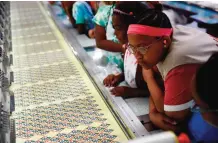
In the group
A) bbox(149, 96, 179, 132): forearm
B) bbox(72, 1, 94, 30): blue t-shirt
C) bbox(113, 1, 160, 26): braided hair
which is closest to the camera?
bbox(149, 96, 179, 132): forearm

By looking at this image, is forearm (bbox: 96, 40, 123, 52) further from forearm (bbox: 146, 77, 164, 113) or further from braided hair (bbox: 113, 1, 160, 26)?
forearm (bbox: 146, 77, 164, 113)

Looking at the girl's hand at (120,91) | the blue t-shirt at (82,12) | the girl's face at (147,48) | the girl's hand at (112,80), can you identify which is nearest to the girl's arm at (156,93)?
the girl's face at (147,48)

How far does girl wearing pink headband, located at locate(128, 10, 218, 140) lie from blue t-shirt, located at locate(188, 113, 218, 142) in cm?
7

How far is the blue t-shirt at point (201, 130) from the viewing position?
5.33 feet

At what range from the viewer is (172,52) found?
5.27 ft

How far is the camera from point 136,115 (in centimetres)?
216

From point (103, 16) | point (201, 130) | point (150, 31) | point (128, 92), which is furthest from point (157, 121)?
point (103, 16)

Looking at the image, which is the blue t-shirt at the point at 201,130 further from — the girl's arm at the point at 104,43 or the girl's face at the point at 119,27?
the girl's arm at the point at 104,43

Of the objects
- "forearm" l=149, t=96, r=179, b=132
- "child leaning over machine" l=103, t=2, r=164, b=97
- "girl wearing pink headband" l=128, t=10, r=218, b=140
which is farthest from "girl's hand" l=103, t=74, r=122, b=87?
"girl wearing pink headband" l=128, t=10, r=218, b=140

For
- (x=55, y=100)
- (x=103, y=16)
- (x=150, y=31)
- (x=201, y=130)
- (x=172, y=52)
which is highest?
(x=150, y=31)

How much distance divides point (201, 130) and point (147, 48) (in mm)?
585

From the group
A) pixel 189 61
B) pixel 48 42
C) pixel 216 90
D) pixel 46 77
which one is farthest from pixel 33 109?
pixel 48 42

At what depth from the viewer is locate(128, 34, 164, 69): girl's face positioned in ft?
5.32

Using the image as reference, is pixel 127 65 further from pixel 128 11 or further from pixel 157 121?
pixel 157 121
